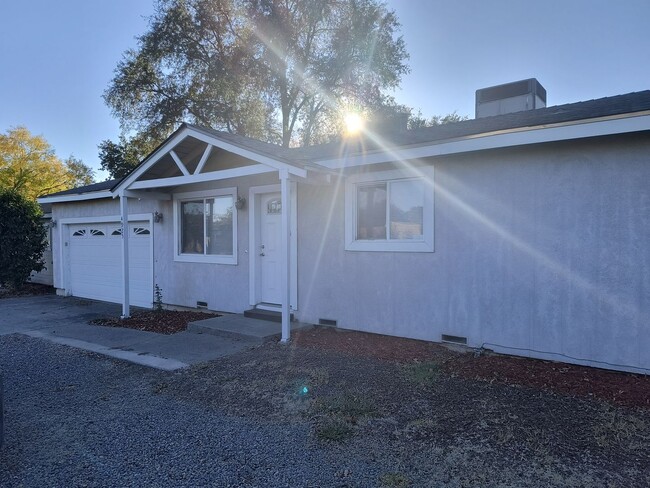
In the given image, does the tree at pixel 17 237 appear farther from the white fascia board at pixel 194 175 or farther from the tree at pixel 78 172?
the tree at pixel 78 172

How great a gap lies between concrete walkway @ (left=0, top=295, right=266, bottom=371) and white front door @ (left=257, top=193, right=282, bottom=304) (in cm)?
148

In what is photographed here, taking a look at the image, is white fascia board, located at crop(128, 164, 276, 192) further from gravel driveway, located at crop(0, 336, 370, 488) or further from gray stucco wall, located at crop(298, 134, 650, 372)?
gravel driveway, located at crop(0, 336, 370, 488)

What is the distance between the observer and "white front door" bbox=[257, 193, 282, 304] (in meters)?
8.02

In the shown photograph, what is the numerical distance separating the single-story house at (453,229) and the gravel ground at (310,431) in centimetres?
128

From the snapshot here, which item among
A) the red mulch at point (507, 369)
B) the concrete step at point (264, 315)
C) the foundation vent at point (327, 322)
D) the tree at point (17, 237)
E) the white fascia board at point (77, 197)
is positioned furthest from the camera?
the tree at point (17, 237)

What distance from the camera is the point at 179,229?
9523 mm

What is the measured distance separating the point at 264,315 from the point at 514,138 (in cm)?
507

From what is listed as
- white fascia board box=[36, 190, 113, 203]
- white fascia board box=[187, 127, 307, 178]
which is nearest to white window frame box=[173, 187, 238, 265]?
white fascia board box=[187, 127, 307, 178]

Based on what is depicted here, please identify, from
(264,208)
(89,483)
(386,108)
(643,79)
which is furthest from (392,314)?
(386,108)

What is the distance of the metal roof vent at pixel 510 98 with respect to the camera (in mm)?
8781

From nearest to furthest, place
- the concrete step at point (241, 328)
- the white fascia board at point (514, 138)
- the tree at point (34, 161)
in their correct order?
the white fascia board at point (514, 138) < the concrete step at point (241, 328) < the tree at point (34, 161)

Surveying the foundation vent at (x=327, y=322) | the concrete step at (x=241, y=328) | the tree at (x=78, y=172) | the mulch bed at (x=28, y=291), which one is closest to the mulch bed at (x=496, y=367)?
the foundation vent at (x=327, y=322)

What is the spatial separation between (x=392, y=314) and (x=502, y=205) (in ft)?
7.50

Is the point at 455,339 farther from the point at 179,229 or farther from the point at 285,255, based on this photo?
the point at 179,229
